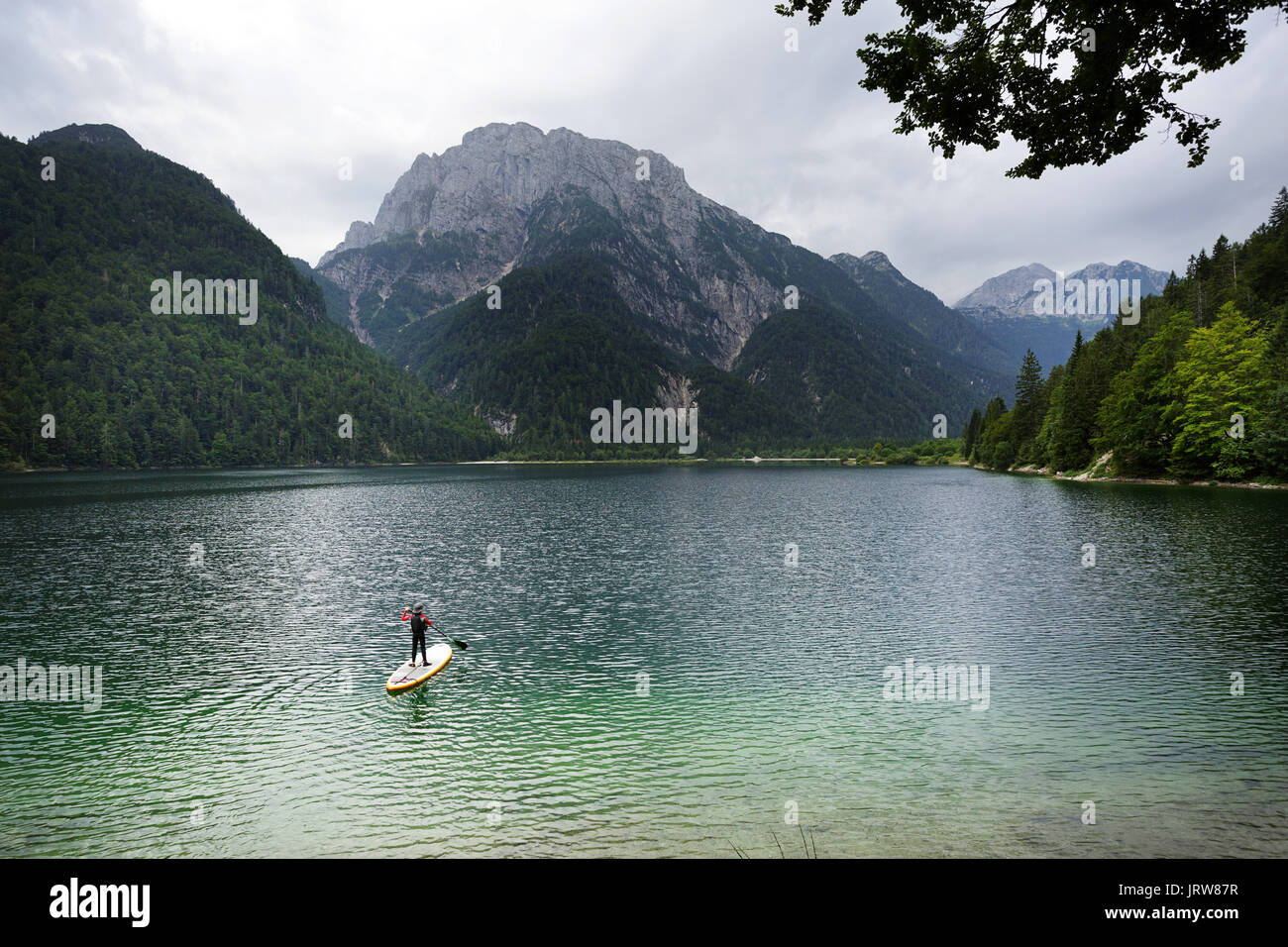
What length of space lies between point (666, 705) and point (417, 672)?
1061cm

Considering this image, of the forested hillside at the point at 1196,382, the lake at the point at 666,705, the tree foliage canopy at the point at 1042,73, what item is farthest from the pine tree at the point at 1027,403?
the tree foliage canopy at the point at 1042,73

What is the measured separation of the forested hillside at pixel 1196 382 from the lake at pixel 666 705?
5111cm

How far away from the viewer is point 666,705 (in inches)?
Answer: 987

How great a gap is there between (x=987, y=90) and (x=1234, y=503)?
90.4 meters

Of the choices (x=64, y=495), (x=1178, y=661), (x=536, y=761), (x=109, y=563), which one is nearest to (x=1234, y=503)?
(x=1178, y=661)

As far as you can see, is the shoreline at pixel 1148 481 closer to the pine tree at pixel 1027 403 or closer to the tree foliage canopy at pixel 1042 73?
the pine tree at pixel 1027 403

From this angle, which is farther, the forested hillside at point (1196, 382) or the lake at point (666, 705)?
the forested hillside at point (1196, 382)

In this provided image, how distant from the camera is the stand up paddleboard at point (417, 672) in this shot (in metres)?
26.8

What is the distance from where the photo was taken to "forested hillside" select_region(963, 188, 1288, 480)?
98312 millimetres

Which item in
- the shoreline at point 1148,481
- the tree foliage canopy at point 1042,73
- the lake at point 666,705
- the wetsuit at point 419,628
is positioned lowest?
the lake at point 666,705

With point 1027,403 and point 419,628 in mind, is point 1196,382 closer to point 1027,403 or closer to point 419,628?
point 1027,403

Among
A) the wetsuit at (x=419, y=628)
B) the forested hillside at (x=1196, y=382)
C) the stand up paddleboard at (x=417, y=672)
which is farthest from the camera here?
the forested hillside at (x=1196, y=382)

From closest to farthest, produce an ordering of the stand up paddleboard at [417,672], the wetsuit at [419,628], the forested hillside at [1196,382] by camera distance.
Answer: the stand up paddleboard at [417,672], the wetsuit at [419,628], the forested hillside at [1196,382]

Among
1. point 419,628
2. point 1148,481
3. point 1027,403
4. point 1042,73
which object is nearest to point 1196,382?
point 1148,481
